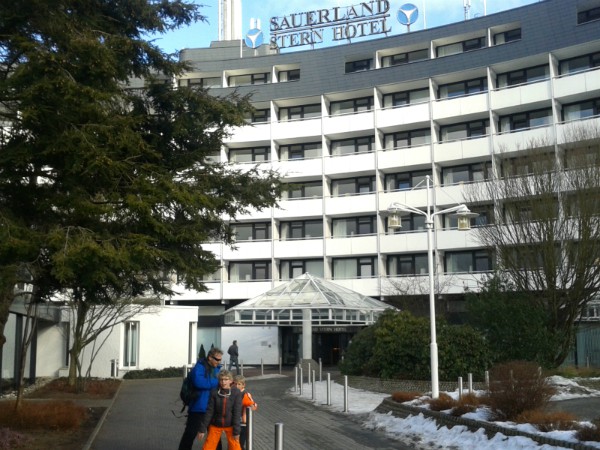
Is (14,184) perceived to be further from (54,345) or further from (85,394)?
(54,345)

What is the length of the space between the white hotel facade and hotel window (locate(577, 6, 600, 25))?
0.09m

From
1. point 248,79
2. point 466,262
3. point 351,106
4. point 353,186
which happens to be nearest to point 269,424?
point 466,262

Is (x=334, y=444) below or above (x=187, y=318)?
below

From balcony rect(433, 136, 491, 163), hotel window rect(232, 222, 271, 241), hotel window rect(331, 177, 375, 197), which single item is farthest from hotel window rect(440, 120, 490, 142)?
hotel window rect(232, 222, 271, 241)

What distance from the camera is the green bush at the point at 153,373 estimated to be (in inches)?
1419

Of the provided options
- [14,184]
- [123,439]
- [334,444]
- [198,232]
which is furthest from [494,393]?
[14,184]

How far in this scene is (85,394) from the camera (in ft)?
84.8

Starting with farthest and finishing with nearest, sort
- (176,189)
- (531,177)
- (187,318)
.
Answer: (187,318), (531,177), (176,189)

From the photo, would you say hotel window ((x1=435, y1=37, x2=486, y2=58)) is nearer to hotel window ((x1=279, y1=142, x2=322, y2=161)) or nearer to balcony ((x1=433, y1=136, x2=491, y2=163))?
balcony ((x1=433, y1=136, x2=491, y2=163))

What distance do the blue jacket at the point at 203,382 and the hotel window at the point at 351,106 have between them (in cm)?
4339

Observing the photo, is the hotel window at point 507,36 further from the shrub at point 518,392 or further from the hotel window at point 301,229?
the shrub at point 518,392

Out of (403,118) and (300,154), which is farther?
(300,154)

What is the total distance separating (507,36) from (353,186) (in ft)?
46.7

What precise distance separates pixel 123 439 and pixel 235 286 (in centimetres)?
3815
